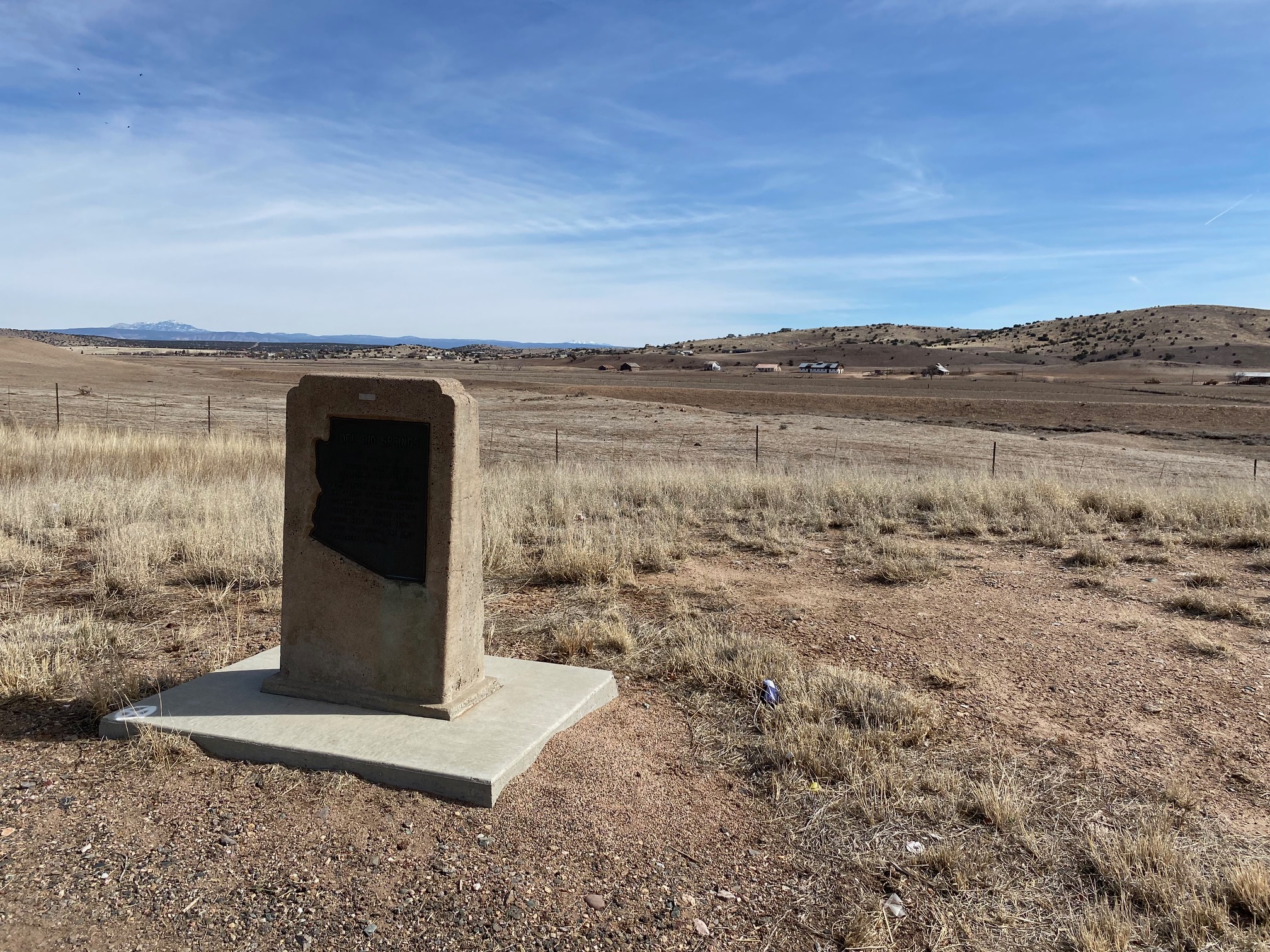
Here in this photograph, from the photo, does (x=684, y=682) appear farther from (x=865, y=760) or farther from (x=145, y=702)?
(x=145, y=702)

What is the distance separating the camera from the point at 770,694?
5.33 meters

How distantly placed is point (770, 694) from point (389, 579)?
7.40ft

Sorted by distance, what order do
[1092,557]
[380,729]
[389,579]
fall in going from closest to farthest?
[380,729] → [389,579] → [1092,557]

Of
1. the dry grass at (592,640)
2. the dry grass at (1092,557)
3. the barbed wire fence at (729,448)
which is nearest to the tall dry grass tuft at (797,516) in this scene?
the dry grass at (1092,557)

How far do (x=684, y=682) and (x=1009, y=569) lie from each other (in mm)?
4496

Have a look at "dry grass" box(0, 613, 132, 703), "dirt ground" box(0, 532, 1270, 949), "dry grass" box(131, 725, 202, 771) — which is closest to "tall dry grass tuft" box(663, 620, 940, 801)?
"dirt ground" box(0, 532, 1270, 949)

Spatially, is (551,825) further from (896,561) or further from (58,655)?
(896,561)

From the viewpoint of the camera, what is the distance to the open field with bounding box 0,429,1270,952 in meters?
3.44

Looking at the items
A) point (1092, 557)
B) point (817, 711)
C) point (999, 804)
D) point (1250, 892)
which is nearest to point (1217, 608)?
point (1092, 557)

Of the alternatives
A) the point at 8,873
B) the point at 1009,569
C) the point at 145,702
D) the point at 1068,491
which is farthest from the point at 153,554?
the point at 1068,491

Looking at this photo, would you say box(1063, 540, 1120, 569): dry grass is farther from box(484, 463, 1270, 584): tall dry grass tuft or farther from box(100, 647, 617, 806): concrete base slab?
box(100, 647, 617, 806): concrete base slab

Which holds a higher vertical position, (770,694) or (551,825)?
(770,694)

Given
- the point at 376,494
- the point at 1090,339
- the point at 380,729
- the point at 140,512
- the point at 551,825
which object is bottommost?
the point at 551,825

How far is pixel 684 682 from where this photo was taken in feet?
18.9
